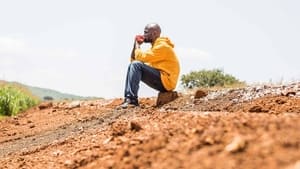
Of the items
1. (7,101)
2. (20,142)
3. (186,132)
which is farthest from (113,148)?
(7,101)

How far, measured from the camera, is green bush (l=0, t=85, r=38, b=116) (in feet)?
50.2

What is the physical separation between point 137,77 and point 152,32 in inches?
Result: 33.9

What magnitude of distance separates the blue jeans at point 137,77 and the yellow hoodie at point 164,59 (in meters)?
0.10

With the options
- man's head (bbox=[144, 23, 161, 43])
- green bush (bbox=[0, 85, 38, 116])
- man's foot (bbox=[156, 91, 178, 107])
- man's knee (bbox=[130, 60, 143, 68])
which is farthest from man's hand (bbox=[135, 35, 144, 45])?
green bush (bbox=[0, 85, 38, 116])

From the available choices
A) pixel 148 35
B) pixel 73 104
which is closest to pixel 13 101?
pixel 73 104

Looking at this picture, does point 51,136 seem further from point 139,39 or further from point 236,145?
point 236,145

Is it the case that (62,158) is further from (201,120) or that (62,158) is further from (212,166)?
(212,166)

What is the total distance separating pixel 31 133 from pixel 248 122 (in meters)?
7.18

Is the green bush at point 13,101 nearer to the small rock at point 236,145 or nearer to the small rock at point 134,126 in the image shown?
the small rock at point 134,126

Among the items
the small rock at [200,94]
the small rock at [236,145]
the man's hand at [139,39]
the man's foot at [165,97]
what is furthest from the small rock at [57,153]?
the small rock at [200,94]

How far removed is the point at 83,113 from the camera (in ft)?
42.9

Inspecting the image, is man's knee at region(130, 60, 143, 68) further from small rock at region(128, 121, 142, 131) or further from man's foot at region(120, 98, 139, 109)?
small rock at region(128, 121, 142, 131)

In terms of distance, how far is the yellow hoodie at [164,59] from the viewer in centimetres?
1063

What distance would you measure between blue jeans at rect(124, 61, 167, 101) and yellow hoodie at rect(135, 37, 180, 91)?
99mm
